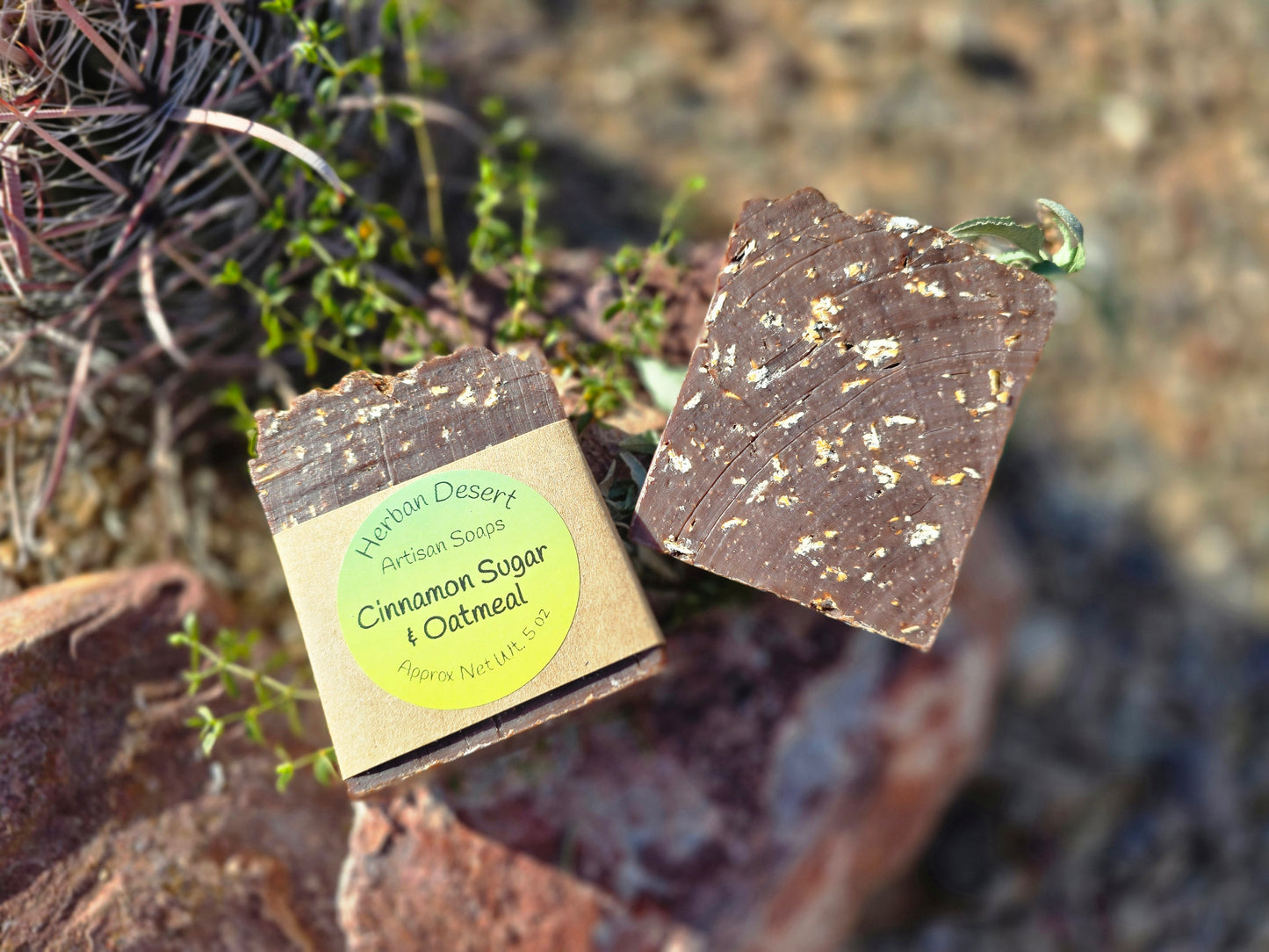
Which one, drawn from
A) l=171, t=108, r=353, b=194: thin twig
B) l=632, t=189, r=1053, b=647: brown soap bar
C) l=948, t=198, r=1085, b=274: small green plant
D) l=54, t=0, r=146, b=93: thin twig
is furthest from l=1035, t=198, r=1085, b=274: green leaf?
l=54, t=0, r=146, b=93: thin twig

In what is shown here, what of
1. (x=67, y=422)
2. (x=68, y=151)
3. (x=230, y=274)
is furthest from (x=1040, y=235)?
(x=67, y=422)

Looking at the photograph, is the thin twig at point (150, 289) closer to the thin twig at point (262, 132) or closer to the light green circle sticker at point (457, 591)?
the thin twig at point (262, 132)

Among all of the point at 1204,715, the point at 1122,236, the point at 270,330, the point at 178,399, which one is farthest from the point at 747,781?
the point at 1122,236

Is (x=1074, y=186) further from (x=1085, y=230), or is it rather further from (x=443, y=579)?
(x=443, y=579)

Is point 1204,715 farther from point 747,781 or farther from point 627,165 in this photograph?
point 627,165

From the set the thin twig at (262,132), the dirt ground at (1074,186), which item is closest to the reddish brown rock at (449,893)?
the thin twig at (262,132)

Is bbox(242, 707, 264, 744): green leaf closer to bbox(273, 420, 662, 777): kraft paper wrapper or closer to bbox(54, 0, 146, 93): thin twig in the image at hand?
bbox(273, 420, 662, 777): kraft paper wrapper
